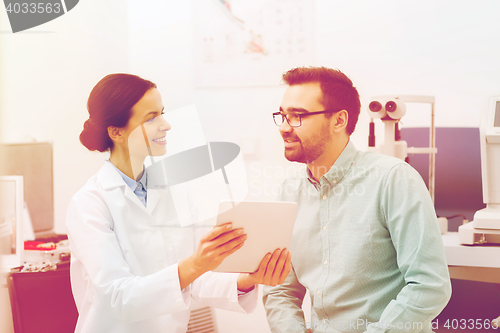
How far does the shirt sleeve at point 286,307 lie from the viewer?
1.17 meters

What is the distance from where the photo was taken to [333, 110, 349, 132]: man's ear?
1.26m

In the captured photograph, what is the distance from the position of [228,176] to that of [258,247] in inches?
51.6

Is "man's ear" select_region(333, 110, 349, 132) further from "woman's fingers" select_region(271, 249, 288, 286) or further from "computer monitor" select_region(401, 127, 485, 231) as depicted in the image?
"computer monitor" select_region(401, 127, 485, 231)

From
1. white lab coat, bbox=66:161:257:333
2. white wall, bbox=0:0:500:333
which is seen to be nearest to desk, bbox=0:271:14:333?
white lab coat, bbox=66:161:257:333

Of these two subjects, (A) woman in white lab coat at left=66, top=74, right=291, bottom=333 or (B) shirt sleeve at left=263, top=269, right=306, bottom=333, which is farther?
(B) shirt sleeve at left=263, top=269, right=306, bottom=333

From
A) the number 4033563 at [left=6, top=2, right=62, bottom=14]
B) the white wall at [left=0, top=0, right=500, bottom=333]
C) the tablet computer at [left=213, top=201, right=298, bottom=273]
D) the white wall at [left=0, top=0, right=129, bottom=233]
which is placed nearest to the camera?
the tablet computer at [left=213, top=201, right=298, bottom=273]

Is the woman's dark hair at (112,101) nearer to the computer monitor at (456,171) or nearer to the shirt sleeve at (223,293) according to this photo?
the shirt sleeve at (223,293)

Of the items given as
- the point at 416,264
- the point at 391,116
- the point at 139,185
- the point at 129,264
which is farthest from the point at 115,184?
the point at 391,116

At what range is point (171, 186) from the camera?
4.35 feet

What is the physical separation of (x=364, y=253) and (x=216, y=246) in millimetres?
402

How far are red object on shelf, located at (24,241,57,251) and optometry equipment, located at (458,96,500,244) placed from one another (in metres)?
1.38

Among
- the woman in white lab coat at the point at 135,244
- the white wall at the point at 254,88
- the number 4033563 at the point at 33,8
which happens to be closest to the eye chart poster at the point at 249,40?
the white wall at the point at 254,88

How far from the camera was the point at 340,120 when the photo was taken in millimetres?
1268

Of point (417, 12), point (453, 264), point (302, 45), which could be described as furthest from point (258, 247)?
point (417, 12)
